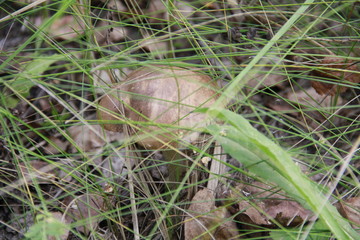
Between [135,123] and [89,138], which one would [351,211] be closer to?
[135,123]

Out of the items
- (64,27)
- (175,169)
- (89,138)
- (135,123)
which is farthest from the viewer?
(64,27)

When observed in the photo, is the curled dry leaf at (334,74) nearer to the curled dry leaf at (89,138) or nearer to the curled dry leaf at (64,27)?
the curled dry leaf at (89,138)

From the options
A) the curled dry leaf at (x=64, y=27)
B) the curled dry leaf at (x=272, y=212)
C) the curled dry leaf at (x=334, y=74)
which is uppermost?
the curled dry leaf at (x=64, y=27)

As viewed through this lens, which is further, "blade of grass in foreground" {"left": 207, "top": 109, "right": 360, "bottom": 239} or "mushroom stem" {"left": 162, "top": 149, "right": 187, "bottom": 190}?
"mushroom stem" {"left": 162, "top": 149, "right": 187, "bottom": 190}

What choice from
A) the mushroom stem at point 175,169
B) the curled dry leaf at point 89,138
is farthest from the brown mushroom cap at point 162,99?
the curled dry leaf at point 89,138

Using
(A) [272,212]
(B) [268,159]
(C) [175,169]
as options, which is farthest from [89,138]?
(B) [268,159]

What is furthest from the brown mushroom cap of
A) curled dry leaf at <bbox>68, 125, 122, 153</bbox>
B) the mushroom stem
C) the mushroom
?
curled dry leaf at <bbox>68, 125, 122, 153</bbox>

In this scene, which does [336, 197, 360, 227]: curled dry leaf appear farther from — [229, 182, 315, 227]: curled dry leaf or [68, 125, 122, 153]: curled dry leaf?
[68, 125, 122, 153]: curled dry leaf
